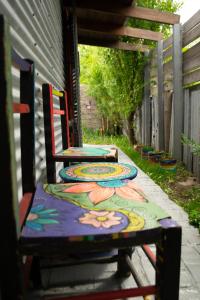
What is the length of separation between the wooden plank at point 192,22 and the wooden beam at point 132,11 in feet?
0.74

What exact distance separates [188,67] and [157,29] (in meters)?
3.83

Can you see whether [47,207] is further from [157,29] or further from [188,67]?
[157,29]

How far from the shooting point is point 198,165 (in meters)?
4.46

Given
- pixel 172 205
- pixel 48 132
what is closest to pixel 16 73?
pixel 48 132

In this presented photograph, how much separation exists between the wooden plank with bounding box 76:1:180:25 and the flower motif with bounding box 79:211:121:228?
184 inches

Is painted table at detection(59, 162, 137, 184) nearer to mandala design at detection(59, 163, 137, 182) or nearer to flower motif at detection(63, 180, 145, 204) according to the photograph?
mandala design at detection(59, 163, 137, 182)

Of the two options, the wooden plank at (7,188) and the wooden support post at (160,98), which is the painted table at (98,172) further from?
the wooden support post at (160,98)

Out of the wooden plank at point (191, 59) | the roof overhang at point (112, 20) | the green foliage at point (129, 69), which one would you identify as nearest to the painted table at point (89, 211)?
the wooden plank at point (191, 59)

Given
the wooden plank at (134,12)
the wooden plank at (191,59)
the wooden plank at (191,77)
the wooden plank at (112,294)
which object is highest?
the wooden plank at (134,12)

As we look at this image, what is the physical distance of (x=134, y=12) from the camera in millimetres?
4996

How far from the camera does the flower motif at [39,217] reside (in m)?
0.95

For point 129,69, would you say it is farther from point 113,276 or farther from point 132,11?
point 113,276

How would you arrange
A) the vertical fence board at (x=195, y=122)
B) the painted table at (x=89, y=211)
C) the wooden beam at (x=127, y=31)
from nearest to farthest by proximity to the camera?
the painted table at (x=89, y=211) → the vertical fence board at (x=195, y=122) → the wooden beam at (x=127, y=31)

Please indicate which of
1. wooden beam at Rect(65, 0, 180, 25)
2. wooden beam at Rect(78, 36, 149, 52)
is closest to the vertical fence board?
wooden beam at Rect(65, 0, 180, 25)
